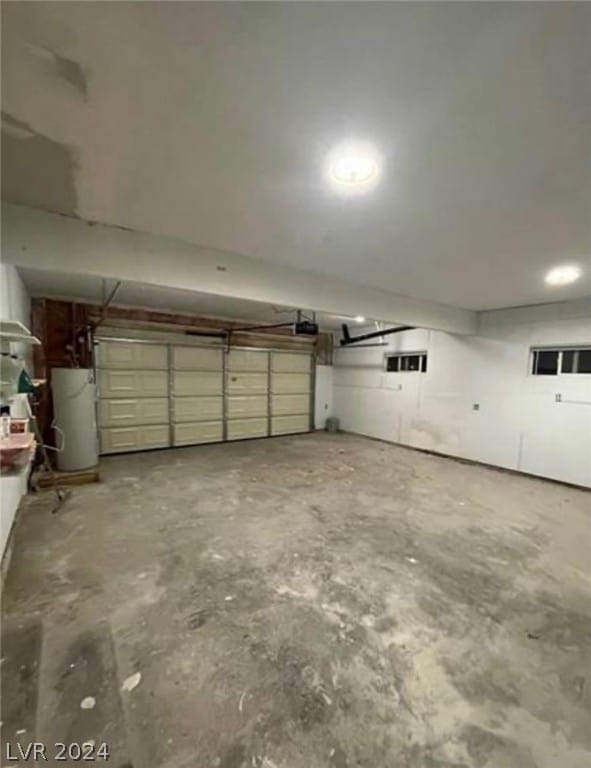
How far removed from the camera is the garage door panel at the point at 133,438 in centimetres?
617

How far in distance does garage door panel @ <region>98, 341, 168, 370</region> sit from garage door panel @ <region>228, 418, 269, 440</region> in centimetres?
188

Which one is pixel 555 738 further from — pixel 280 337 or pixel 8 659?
pixel 280 337

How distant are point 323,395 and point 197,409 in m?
3.20

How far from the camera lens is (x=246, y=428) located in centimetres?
779

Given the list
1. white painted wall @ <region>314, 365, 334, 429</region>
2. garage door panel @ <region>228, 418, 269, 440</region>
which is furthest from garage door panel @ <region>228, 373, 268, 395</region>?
white painted wall @ <region>314, 365, 334, 429</region>

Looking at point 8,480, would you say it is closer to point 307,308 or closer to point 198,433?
point 307,308

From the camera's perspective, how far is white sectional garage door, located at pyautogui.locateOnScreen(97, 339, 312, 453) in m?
6.23

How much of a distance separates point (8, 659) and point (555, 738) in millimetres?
2524

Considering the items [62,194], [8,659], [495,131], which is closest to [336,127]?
[495,131]

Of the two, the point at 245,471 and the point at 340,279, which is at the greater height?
the point at 340,279

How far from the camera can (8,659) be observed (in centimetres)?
180

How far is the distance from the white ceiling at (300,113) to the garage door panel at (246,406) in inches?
204

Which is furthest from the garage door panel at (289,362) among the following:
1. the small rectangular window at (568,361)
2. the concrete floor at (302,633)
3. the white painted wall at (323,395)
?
the small rectangular window at (568,361)

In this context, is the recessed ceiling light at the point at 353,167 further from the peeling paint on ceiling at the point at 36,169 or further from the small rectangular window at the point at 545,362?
the small rectangular window at the point at 545,362
